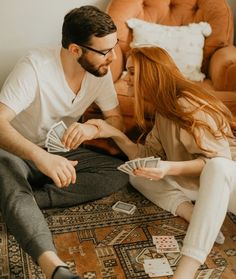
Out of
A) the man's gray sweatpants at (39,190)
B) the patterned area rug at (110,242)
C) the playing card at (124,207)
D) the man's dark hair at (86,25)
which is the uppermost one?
the man's dark hair at (86,25)

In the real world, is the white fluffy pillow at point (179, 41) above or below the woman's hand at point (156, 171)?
above

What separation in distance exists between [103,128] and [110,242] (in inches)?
22.3

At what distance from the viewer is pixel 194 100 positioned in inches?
74.9

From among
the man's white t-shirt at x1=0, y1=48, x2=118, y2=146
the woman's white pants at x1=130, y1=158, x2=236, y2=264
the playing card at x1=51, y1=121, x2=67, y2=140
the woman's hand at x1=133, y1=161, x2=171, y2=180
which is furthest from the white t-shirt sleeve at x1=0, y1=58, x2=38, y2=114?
the woman's white pants at x1=130, y1=158, x2=236, y2=264

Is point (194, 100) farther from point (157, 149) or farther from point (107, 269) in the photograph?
point (107, 269)

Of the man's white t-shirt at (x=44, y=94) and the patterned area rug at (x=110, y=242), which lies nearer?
the patterned area rug at (x=110, y=242)

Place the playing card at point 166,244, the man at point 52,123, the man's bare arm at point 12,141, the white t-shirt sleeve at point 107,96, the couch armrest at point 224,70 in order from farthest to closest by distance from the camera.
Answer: the couch armrest at point 224,70
the white t-shirt sleeve at point 107,96
the playing card at point 166,244
the man's bare arm at point 12,141
the man at point 52,123

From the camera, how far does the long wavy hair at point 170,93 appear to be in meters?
1.88

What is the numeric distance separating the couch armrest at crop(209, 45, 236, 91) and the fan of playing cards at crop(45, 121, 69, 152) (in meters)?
1.15

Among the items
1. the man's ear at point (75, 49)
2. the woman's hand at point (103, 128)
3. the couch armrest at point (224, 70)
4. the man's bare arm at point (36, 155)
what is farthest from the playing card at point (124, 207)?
the couch armrest at point (224, 70)

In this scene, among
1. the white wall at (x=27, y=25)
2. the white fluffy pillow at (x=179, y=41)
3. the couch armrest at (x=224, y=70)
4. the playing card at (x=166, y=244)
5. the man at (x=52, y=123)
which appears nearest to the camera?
the man at (x=52, y=123)

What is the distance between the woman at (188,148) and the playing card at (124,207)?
14cm

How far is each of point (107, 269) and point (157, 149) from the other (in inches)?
26.4

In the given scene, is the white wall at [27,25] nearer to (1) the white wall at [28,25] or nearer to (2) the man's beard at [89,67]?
(1) the white wall at [28,25]
